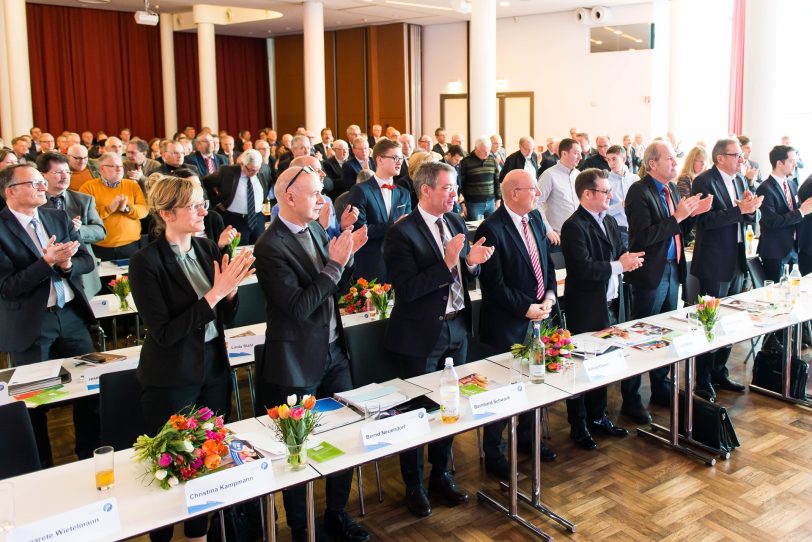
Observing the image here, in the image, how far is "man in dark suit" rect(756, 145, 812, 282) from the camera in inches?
227

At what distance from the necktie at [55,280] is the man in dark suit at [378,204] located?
2.23 m

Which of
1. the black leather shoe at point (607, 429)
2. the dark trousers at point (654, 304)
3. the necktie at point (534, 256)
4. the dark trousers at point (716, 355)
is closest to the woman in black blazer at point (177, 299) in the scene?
the necktie at point (534, 256)

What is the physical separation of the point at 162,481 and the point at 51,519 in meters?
0.38

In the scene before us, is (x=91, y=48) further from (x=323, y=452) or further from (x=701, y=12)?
(x=323, y=452)

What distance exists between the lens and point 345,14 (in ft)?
57.3

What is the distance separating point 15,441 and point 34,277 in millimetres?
1092

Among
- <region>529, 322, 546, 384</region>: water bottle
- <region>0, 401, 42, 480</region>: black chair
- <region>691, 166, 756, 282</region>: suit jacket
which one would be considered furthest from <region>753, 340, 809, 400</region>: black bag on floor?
<region>0, 401, 42, 480</region>: black chair

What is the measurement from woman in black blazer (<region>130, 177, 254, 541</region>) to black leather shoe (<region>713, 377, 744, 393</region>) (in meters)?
3.69

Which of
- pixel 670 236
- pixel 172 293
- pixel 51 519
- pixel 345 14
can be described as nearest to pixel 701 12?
pixel 345 14

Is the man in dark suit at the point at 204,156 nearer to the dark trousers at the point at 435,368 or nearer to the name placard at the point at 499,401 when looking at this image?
the dark trousers at the point at 435,368

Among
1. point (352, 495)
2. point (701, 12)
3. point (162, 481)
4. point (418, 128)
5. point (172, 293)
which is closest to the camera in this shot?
point (162, 481)

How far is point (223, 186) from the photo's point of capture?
790 cm

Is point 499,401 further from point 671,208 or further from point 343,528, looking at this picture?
point 671,208

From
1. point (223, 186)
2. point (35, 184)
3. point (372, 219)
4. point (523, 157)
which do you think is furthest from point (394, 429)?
point (523, 157)
